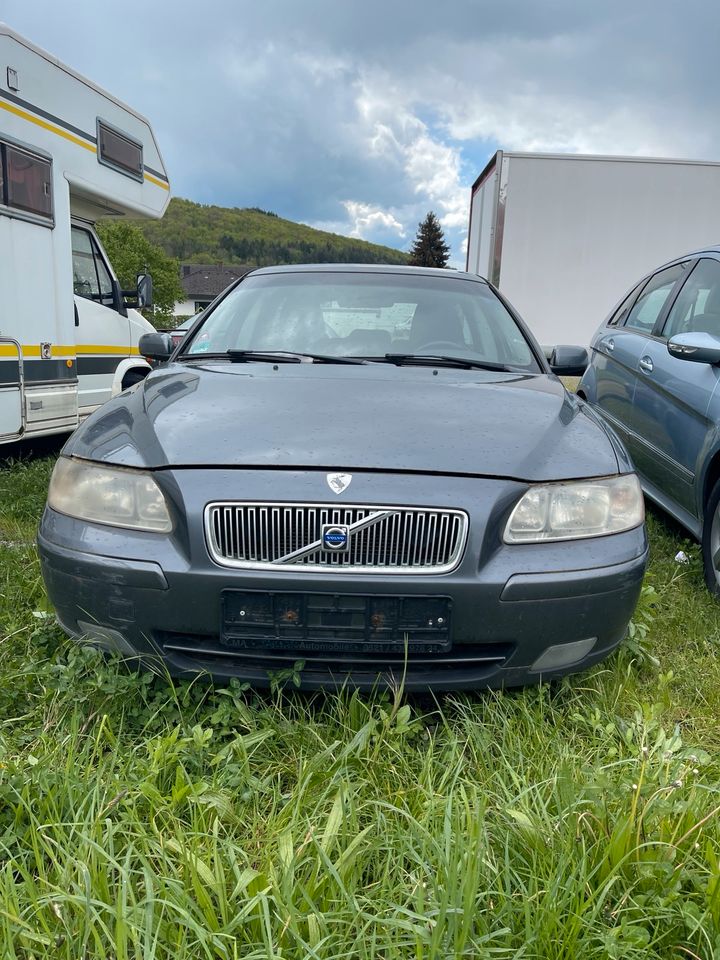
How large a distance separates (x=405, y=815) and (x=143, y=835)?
1.85 feet

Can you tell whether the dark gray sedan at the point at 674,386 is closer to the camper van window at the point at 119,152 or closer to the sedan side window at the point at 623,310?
the sedan side window at the point at 623,310

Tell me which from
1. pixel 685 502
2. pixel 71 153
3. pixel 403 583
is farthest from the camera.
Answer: pixel 71 153

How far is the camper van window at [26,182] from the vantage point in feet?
15.2

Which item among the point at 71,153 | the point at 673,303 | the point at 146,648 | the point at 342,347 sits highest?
the point at 71,153

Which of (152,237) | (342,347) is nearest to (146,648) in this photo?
(342,347)

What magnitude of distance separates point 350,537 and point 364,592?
142 mm

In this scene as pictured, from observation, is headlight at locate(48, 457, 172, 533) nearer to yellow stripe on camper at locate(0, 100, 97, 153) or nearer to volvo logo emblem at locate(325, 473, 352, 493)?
volvo logo emblem at locate(325, 473, 352, 493)

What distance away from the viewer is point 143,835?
1468mm

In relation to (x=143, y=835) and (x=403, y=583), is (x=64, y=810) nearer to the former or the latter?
(x=143, y=835)

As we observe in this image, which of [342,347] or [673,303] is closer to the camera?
[342,347]

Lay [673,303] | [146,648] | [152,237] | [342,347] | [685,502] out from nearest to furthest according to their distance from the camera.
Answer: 1. [146,648]
2. [342,347]
3. [685,502]
4. [673,303]
5. [152,237]

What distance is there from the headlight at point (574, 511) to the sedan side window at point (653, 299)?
2564 millimetres

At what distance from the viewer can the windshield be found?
2.89 m

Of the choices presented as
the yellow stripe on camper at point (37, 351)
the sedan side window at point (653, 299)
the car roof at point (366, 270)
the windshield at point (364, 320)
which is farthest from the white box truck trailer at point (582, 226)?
the windshield at point (364, 320)
